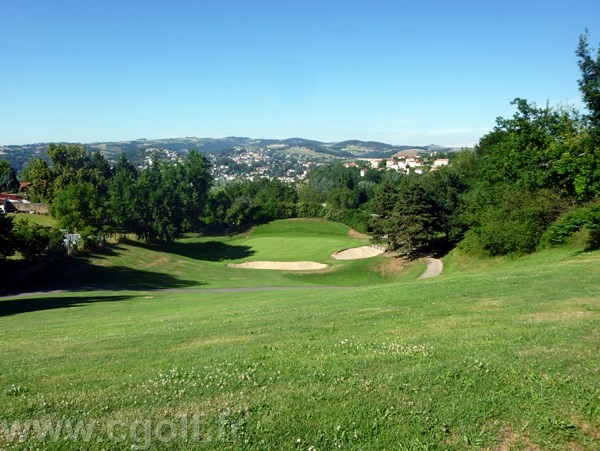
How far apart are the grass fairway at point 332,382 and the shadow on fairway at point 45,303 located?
12.6m

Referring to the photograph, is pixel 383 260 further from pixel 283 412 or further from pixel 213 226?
pixel 213 226

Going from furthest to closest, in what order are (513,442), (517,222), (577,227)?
(517,222), (577,227), (513,442)

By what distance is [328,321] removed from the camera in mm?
15023

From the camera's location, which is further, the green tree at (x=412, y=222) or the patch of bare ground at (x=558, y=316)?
the green tree at (x=412, y=222)

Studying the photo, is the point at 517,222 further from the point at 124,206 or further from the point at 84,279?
the point at 124,206

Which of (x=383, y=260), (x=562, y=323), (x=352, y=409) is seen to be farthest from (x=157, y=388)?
(x=383, y=260)

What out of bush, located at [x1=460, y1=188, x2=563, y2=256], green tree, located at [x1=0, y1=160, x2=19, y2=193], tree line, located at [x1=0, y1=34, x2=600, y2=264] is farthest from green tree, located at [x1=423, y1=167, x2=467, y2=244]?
green tree, located at [x1=0, y1=160, x2=19, y2=193]

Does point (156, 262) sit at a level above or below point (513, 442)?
below

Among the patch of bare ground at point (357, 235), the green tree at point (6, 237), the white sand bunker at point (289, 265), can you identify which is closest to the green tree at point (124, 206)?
the white sand bunker at point (289, 265)

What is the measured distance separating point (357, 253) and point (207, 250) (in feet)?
91.4

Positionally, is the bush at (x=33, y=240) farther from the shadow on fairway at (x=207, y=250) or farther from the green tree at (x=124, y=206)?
the green tree at (x=124, y=206)

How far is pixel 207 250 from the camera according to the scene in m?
80.5

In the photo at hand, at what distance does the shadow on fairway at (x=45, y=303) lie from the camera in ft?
87.7

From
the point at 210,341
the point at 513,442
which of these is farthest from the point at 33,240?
the point at 513,442
